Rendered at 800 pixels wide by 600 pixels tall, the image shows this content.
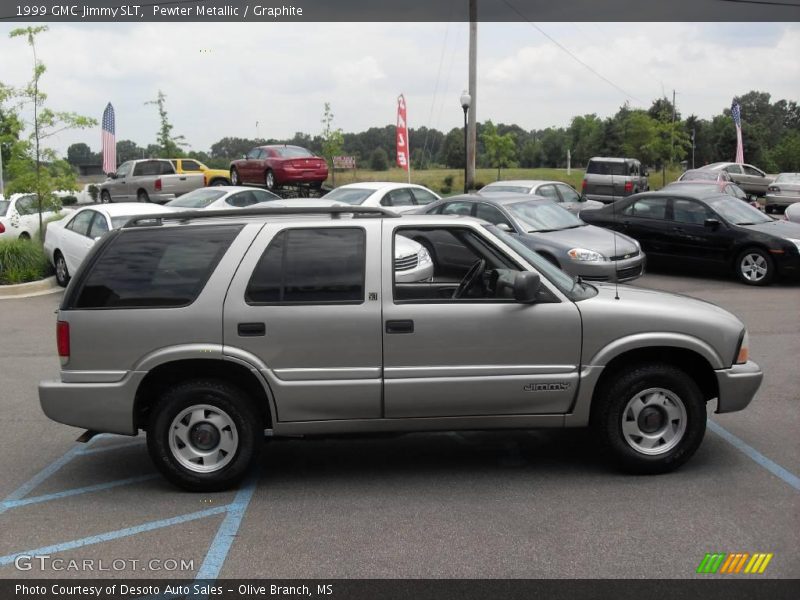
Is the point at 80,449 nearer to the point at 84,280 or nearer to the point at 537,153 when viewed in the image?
the point at 84,280

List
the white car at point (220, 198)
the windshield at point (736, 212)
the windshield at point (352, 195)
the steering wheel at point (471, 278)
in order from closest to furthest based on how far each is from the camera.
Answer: the steering wheel at point (471, 278) → the windshield at point (736, 212) → the windshield at point (352, 195) → the white car at point (220, 198)

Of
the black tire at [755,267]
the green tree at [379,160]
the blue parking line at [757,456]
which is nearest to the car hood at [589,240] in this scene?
the black tire at [755,267]

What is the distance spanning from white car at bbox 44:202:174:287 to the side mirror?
9889 millimetres

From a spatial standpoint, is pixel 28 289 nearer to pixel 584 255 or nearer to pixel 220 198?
pixel 220 198

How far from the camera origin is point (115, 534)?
503 centimetres

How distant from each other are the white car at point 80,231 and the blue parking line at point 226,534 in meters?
9.35

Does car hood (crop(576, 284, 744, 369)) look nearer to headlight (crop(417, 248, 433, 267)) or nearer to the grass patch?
headlight (crop(417, 248, 433, 267))

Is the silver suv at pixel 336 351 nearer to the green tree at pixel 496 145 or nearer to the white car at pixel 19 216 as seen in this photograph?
the white car at pixel 19 216

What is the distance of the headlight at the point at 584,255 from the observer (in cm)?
1293

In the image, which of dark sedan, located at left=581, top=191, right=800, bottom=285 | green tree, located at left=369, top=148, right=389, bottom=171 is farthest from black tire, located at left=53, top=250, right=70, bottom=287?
green tree, located at left=369, top=148, right=389, bottom=171

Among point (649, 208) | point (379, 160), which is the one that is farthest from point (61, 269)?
point (379, 160)

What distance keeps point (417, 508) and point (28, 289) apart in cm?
1247

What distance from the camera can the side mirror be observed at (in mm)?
5531

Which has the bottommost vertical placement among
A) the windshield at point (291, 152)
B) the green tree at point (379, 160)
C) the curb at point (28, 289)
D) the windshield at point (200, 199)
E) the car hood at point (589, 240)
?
the curb at point (28, 289)
